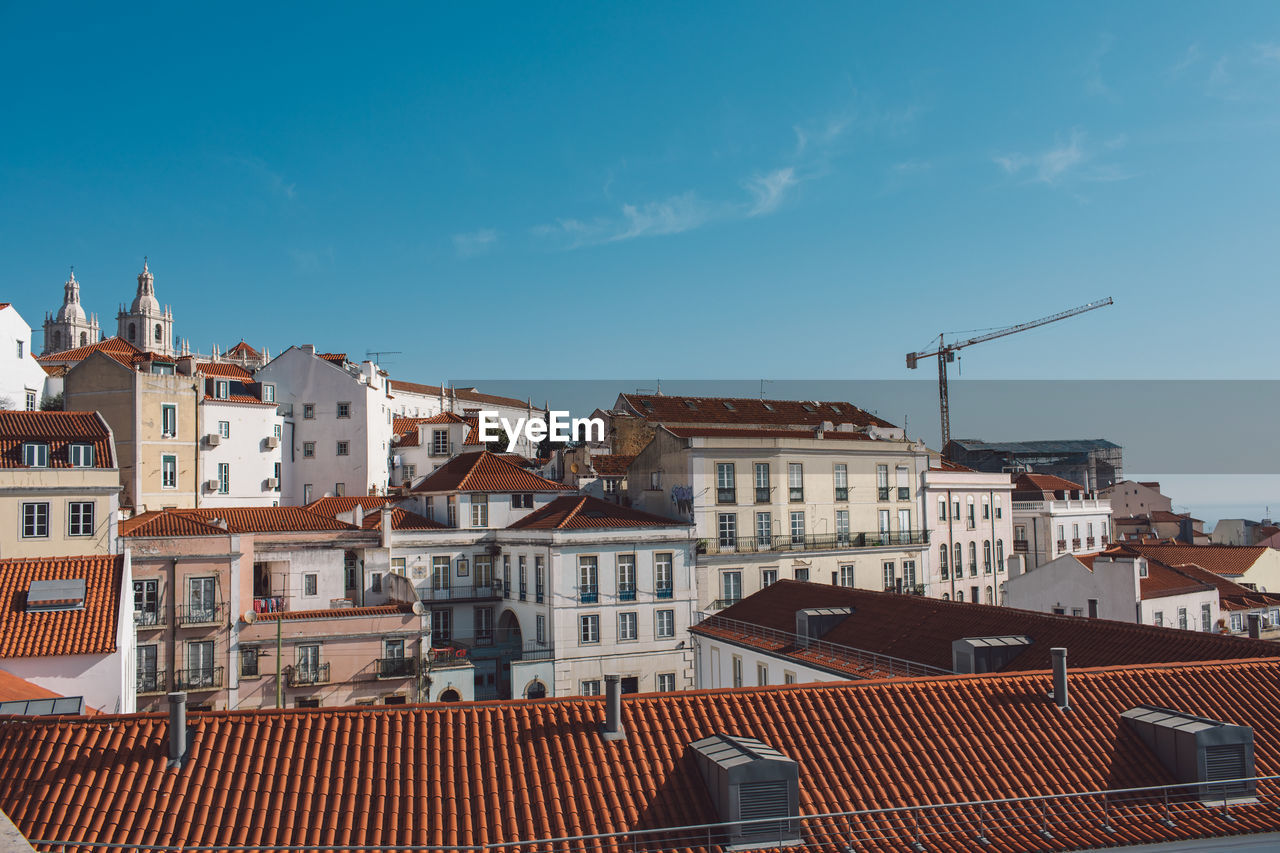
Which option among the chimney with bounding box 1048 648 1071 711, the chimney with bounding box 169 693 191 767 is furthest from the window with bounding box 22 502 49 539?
the chimney with bounding box 1048 648 1071 711

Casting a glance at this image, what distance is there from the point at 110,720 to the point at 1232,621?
38.7 metres

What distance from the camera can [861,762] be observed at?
1396 centimetres

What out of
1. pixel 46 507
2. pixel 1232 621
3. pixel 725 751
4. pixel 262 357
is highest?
pixel 262 357

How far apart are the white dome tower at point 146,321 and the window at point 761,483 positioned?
10049 cm

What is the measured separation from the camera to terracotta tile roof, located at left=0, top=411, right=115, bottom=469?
31962 millimetres

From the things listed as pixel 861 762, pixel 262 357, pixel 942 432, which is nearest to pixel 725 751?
pixel 861 762

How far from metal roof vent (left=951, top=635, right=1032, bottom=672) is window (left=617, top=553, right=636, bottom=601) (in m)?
20.7

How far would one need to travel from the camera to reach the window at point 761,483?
46188mm

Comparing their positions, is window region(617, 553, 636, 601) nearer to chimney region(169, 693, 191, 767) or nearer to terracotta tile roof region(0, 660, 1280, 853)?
terracotta tile roof region(0, 660, 1280, 853)

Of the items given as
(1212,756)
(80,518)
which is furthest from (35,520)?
(1212,756)

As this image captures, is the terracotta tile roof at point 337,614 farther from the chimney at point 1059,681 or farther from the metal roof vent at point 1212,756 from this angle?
the metal roof vent at point 1212,756

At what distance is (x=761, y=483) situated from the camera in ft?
152

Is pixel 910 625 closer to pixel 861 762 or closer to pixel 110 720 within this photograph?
pixel 861 762

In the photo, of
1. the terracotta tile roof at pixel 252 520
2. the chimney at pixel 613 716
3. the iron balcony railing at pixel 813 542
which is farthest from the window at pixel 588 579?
the chimney at pixel 613 716
